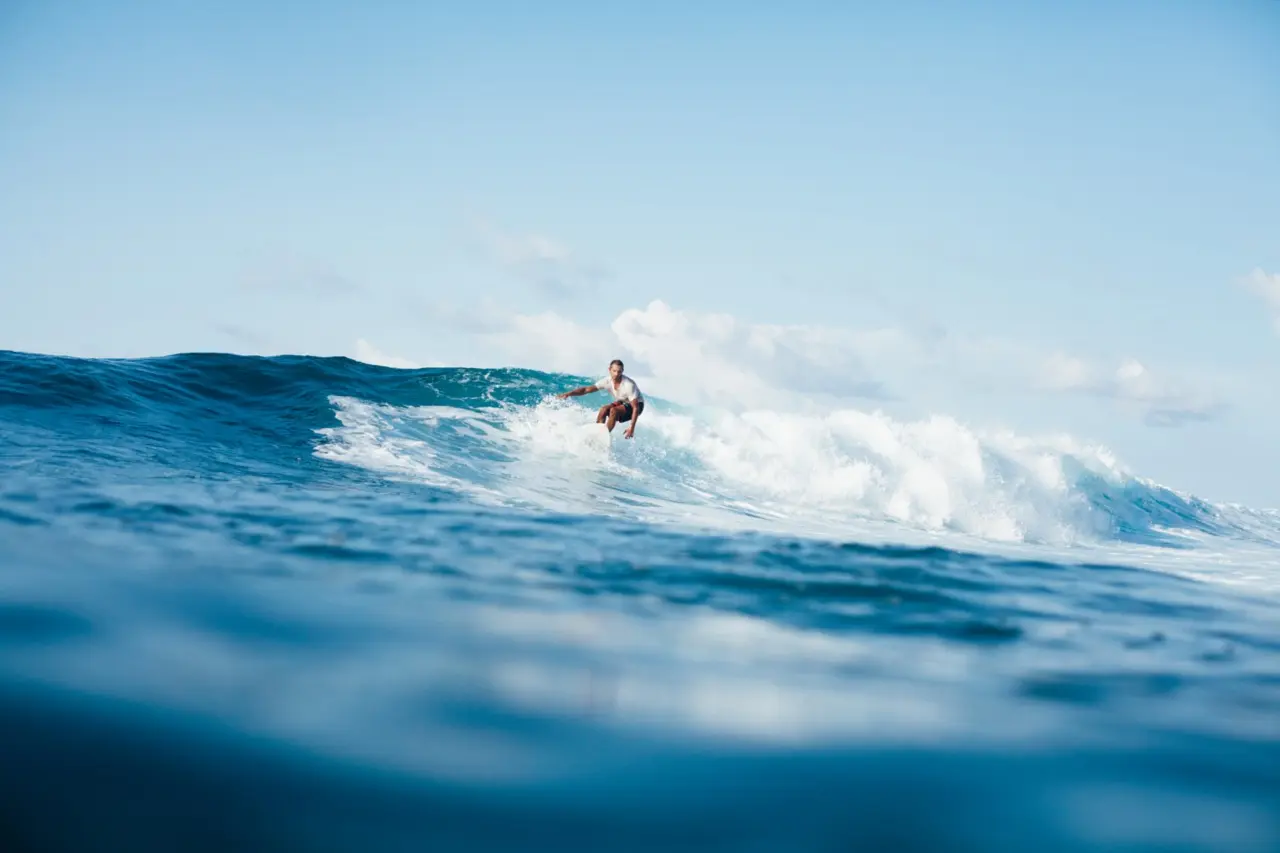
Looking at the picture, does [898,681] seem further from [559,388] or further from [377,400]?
[559,388]

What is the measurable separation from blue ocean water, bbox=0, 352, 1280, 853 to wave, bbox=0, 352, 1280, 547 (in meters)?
1.97

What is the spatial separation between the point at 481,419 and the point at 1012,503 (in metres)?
11.0

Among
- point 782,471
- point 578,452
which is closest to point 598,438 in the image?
point 578,452

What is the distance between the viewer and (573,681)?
287cm

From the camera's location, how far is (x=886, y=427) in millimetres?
17984

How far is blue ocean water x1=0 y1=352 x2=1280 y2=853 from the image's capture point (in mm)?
1911

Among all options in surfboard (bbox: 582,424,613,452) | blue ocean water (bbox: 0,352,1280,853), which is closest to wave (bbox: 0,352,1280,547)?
surfboard (bbox: 582,424,613,452)

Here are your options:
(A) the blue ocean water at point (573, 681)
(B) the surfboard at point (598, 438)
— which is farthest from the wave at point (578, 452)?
(A) the blue ocean water at point (573, 681)

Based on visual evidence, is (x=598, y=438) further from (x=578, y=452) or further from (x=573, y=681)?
(x=573, y=681)

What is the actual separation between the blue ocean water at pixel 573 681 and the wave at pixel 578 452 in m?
1.97

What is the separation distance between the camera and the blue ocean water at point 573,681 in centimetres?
191

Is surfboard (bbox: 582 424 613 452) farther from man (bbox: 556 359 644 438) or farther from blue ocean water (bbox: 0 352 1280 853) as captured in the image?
blue ocean water (bbox: 0 352 1280 853)

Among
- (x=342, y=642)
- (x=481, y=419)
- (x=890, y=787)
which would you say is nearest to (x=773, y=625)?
(x=890, y=787)

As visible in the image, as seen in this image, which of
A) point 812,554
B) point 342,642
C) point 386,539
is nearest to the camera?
point 342,642
